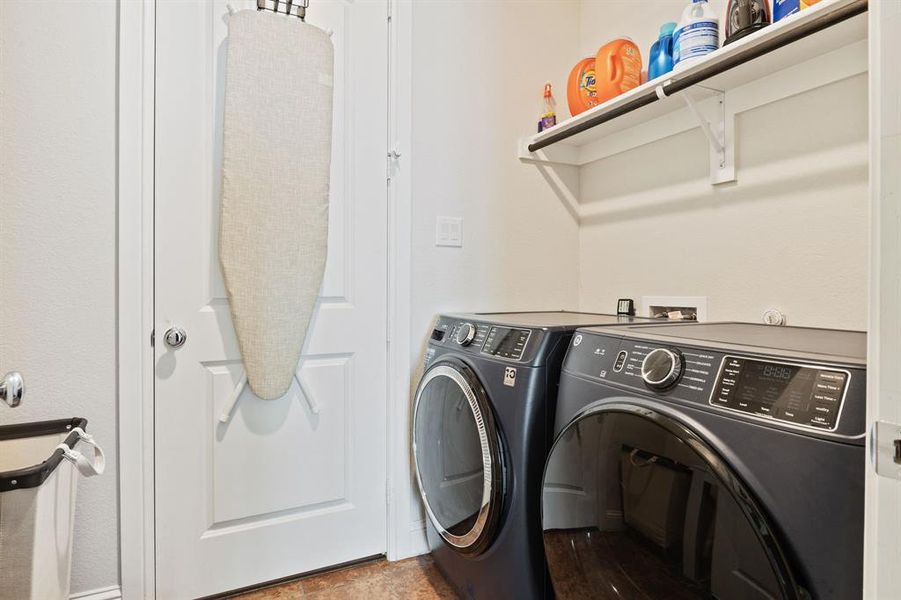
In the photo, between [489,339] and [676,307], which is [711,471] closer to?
[489,339]

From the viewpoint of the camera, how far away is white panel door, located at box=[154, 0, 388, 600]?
4.92 ft

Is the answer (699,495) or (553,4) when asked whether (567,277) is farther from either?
(699,495)

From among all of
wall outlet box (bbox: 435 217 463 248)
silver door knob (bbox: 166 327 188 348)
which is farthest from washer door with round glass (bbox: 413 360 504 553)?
silver door knob (bbox: 166 327 188 348)

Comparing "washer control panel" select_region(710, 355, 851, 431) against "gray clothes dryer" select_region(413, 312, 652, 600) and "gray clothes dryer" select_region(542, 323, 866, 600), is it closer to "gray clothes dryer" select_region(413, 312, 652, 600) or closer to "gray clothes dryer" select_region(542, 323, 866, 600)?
"gray clothes dryer" select_region(542, 323, 866, 600)

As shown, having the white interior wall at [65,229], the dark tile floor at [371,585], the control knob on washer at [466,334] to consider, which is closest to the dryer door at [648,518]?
the control knob on washer at [466,334]

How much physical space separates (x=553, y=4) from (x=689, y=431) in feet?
6.50

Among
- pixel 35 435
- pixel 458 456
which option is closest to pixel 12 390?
pixel 35 435

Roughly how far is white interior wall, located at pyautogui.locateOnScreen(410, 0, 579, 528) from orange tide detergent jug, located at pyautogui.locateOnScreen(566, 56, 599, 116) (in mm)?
252

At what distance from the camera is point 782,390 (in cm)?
72

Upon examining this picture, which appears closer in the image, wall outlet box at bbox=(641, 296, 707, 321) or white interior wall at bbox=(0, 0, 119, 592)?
white interior wall at bbox=(0, 0, 119, 592)

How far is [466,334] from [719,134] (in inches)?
39.9

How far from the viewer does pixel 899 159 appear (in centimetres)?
47

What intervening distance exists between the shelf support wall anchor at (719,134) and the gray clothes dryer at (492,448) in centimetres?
69

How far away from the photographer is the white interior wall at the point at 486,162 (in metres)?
1.85
